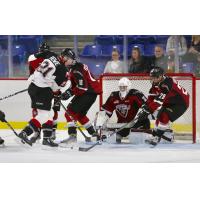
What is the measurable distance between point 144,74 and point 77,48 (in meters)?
0.63

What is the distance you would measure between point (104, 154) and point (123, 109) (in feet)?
1.74

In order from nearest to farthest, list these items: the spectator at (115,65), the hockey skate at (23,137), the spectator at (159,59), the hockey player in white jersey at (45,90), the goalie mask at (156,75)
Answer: the hockey player in white jersey at (45,90), the hockey skate at (23,137), the goalie mask at (156,75), the spectator at (159,59), the spectator at (115,65)

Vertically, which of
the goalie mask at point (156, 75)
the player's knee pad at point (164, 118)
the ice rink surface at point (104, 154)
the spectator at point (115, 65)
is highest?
the spectator at point (115, 65)

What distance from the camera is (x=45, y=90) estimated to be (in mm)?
4703

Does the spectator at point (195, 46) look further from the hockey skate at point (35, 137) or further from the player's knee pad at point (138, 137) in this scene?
the hockey skate at point (35, 137)

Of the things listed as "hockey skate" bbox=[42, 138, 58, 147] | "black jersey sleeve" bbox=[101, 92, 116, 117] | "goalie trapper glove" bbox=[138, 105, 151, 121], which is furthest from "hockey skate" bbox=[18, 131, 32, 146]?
"goalie trapper glove" bbox=[138, 105, 151, 121]

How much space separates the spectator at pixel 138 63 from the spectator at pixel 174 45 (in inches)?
9.3

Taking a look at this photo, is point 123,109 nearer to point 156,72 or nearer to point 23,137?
point 156,72

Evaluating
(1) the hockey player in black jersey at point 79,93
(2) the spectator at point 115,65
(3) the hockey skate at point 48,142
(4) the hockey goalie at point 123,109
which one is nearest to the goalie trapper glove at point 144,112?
(4) the hockey goalie at point 123,109

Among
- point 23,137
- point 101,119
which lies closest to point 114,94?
point 101,119

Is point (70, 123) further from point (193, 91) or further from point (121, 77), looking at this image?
point (193, 91)

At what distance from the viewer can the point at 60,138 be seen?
4.89 meters

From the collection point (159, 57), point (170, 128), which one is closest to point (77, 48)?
point (159, 57)

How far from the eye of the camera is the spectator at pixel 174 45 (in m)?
5.15
